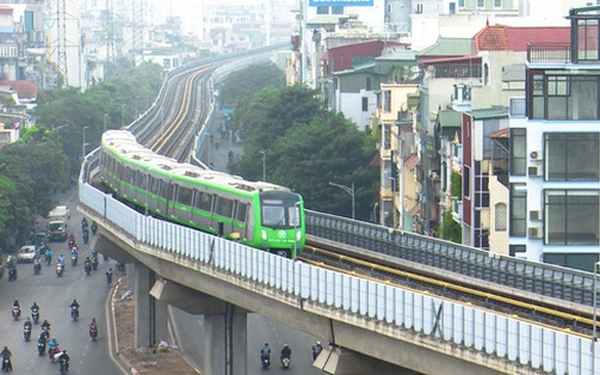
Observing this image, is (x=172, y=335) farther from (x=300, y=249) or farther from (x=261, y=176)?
(x=261, y=176)

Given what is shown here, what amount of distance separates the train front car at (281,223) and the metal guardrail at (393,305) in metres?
1.89

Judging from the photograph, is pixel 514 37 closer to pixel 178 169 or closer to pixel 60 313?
pixel 178 169

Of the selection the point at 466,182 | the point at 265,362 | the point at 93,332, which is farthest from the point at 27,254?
the point at 466,182

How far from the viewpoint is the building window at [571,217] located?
66375 mm

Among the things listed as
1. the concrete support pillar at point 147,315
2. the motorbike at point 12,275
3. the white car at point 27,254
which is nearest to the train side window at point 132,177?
the concrete support pillar at point 147,315

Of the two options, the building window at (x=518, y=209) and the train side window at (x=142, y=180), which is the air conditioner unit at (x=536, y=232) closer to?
the building window at (x=518, y=209)

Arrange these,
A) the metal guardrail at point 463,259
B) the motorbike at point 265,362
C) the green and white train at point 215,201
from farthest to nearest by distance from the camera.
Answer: the motorbike at point 265,362, the green and white train at point 215,201, the metal guardrail at point 463,259

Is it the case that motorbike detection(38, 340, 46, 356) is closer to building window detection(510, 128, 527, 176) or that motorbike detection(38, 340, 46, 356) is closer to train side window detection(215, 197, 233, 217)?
train side window detection(215, 197, 233, 217)

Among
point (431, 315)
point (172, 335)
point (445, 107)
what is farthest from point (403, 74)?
point (431, 315)

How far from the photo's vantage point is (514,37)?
93500 millimetres

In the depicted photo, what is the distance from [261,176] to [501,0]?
99.1ft

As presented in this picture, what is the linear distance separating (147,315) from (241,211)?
933 inches

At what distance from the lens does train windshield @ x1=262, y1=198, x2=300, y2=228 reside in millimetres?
69562

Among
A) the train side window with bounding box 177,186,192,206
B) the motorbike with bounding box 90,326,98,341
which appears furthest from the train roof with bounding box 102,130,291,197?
the motorbike with bounding box 90,326,98,341
